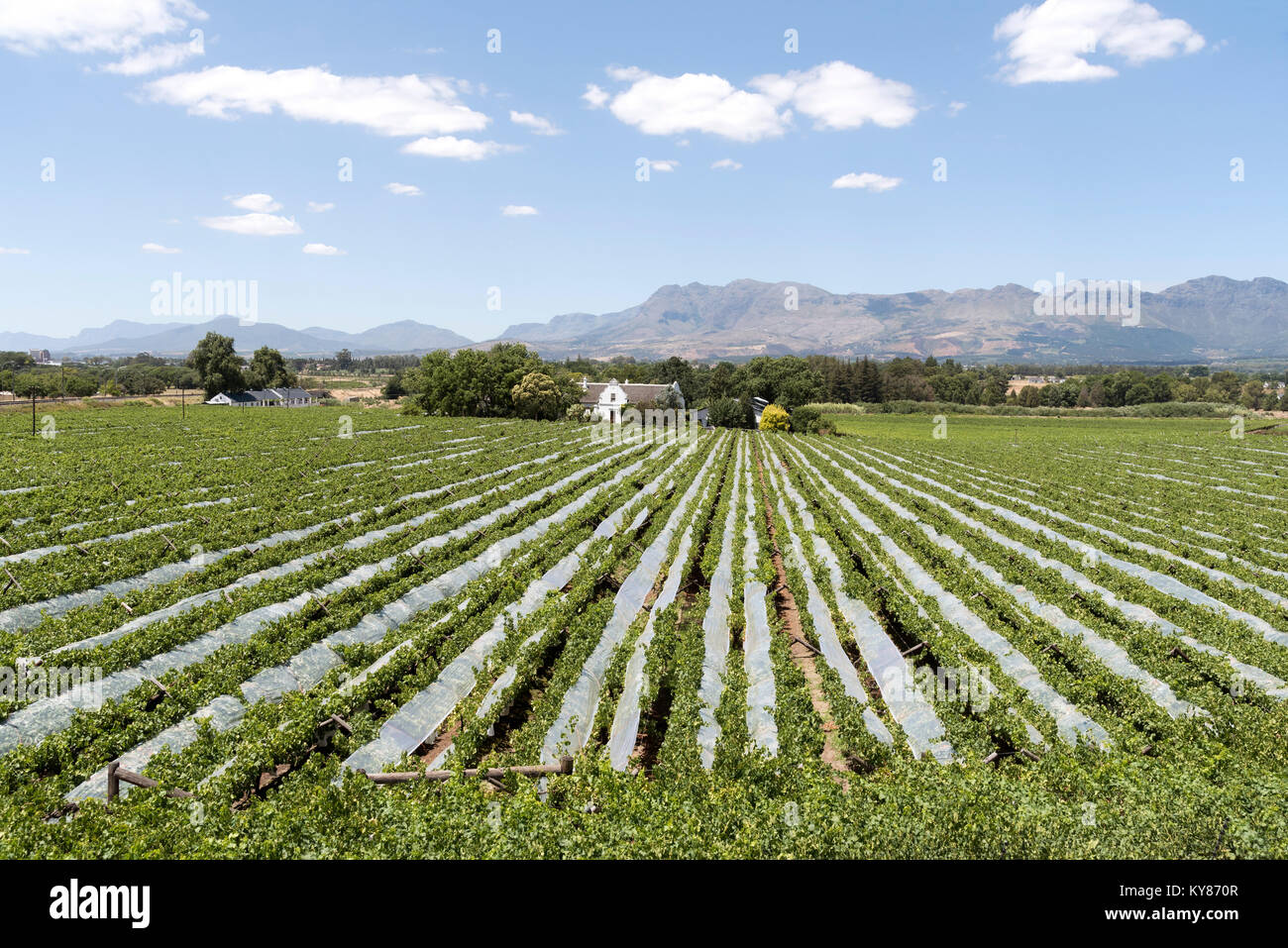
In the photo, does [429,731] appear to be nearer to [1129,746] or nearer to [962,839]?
[962,839]

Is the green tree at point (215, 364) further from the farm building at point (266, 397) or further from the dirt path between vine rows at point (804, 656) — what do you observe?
the dirt path between vine rows at point (804, 656)

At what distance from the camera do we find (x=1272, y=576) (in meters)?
16.1

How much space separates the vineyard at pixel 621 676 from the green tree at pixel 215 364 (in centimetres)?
8627

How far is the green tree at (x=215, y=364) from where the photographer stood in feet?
319

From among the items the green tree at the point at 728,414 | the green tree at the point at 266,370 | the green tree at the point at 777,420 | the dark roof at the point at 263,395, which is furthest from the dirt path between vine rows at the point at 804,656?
the green tree at the point at 266,370

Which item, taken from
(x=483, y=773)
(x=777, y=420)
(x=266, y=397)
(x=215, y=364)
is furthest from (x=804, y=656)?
(x=266, y=397)

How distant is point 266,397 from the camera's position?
105 m
